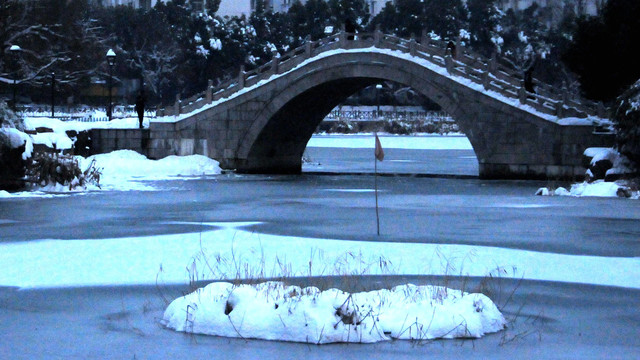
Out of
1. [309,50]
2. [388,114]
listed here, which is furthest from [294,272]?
[388,114]

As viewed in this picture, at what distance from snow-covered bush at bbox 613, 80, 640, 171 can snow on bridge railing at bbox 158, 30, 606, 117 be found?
451 cm

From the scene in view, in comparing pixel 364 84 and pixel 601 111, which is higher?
pixel 364 84

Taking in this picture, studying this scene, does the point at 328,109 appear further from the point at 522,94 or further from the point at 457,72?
the point at 522,94

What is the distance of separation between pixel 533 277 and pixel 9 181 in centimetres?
2083

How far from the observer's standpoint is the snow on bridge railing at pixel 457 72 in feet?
130

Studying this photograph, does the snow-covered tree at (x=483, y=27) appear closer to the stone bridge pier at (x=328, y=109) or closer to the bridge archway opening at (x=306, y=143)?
the bridge archway opening at (x=306, y=143)

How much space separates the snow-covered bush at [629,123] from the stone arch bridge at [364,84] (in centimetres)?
405

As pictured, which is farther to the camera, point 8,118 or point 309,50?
point 309,50

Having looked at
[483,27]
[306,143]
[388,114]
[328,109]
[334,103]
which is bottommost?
[306,143]

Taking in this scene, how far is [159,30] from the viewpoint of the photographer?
9275cm

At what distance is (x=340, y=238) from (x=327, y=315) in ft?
29.7

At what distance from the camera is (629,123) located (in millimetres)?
32781

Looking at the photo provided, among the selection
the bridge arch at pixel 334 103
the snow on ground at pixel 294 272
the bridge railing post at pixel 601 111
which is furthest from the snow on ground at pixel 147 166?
the snow on ground at pixel 294 272

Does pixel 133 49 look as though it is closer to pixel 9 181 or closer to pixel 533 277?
pixel 9 181
